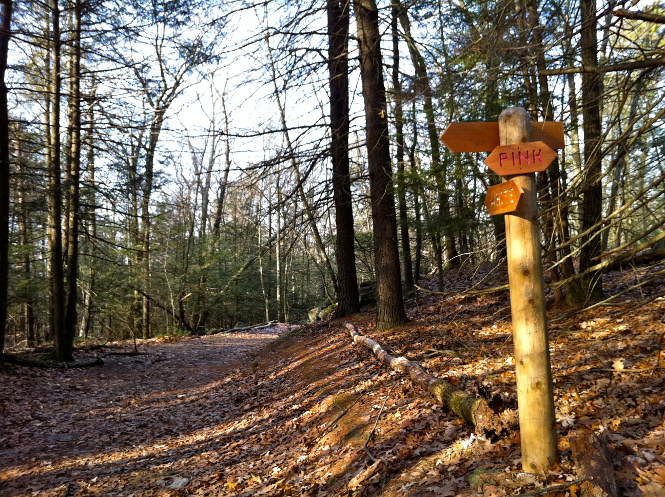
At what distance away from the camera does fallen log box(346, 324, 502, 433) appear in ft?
13.0

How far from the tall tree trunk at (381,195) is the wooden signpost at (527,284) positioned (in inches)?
233

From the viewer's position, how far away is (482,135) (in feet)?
11.2

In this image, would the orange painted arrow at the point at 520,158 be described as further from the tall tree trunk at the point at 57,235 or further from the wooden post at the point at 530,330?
the tall tree trunk at the point at 57,235

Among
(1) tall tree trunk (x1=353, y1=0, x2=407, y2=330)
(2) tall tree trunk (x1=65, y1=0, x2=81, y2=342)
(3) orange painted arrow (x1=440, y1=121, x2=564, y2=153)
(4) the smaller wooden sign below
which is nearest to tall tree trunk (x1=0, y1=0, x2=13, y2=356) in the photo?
(2) tall tree trunk (x1=65, y1=0, x2=81, y2=342)

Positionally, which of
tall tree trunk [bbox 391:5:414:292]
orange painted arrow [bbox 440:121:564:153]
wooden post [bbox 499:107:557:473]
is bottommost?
wooden post [bbox 499:107:557:473]

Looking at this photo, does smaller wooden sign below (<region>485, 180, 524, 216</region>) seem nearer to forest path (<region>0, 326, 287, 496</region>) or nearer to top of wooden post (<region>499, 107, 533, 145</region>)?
top of wooden post (<region>499, 107, 533, 145</region>)

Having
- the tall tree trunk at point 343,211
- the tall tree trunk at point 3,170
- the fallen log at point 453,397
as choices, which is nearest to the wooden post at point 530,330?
the fallen log at point 453,397

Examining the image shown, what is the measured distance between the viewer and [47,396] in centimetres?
886

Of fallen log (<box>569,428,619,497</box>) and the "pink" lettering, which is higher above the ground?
the "pink" lettering

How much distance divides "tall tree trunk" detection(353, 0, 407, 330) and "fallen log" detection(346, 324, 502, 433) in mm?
2463

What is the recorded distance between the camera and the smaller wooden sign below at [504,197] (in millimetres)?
3119

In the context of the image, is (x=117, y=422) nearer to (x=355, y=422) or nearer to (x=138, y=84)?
(x=355, y=422)

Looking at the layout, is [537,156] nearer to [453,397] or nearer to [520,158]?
[520,158]

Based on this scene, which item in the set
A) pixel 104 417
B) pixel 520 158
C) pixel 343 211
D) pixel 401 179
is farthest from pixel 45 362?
pixel 520 158
